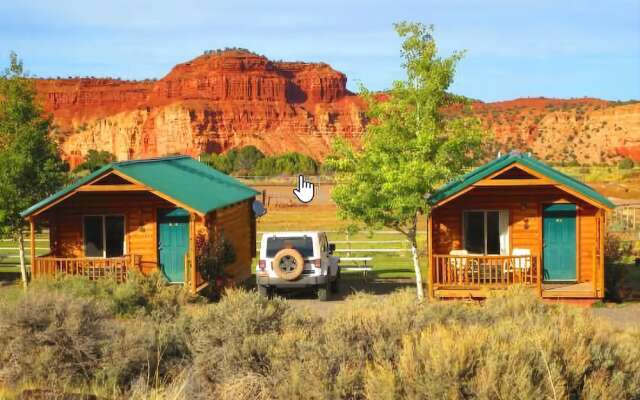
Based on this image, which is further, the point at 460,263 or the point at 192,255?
the point at 192,255

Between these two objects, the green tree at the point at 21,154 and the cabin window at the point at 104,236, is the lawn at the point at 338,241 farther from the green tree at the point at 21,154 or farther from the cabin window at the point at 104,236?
the cabin window at the point at 104,236

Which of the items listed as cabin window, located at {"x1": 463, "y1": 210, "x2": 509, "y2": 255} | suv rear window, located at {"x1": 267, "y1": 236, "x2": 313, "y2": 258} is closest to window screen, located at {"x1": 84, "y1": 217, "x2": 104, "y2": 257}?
suv rear window, located at {"x1": 267, "y1": 236, "x2": 313, "y2": 258}

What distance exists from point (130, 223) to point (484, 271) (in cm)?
940

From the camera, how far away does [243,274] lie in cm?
2447

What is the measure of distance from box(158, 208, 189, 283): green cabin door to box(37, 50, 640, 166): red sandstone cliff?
9717 cm

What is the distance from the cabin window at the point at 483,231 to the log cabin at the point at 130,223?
20.8ft

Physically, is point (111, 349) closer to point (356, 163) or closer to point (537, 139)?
point (356, 163)

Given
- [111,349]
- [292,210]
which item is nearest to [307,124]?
[292,210]

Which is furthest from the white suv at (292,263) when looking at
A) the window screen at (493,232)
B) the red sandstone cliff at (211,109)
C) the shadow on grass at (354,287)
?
the red sandstone cliff at (211,109)

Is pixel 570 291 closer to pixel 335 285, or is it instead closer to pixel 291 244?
pixel 335 285

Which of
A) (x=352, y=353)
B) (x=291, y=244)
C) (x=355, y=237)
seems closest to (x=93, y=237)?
(x=291, y=244)

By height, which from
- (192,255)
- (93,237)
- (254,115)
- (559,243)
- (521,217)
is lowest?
(192,255)

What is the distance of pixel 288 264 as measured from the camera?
18984mm

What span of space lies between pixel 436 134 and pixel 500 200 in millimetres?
2979
